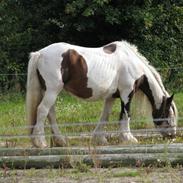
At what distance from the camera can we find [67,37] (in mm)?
20844

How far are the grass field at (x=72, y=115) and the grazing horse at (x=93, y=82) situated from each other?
11.8 inches

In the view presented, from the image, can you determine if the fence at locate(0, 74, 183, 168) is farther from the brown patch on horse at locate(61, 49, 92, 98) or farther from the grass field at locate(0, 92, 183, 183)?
the brown patch on horse at locate(61, 49, 92, 98)

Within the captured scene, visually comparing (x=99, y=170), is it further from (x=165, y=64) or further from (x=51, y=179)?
(x=165, y=64)

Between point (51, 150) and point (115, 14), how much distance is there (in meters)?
12.0

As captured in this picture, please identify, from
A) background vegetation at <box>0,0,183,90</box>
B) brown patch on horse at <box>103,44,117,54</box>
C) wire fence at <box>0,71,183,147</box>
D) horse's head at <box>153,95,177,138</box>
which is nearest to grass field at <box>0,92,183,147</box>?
wire fence at <box>0,71,183,147</box>

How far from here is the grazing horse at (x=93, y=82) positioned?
10023 millimetres

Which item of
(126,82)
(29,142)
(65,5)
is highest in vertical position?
(65,5)

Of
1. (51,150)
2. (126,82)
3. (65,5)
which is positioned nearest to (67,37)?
(65,5)

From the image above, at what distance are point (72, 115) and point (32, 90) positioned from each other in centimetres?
272

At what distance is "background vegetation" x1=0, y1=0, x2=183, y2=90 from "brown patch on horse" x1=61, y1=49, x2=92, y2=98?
9.30 m

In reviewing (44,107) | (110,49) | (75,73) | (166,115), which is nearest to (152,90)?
(166,115)

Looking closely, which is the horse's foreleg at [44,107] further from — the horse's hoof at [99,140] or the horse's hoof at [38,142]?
the horse's hoof at [99,140]

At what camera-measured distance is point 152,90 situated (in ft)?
36.6

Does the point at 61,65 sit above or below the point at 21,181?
above
